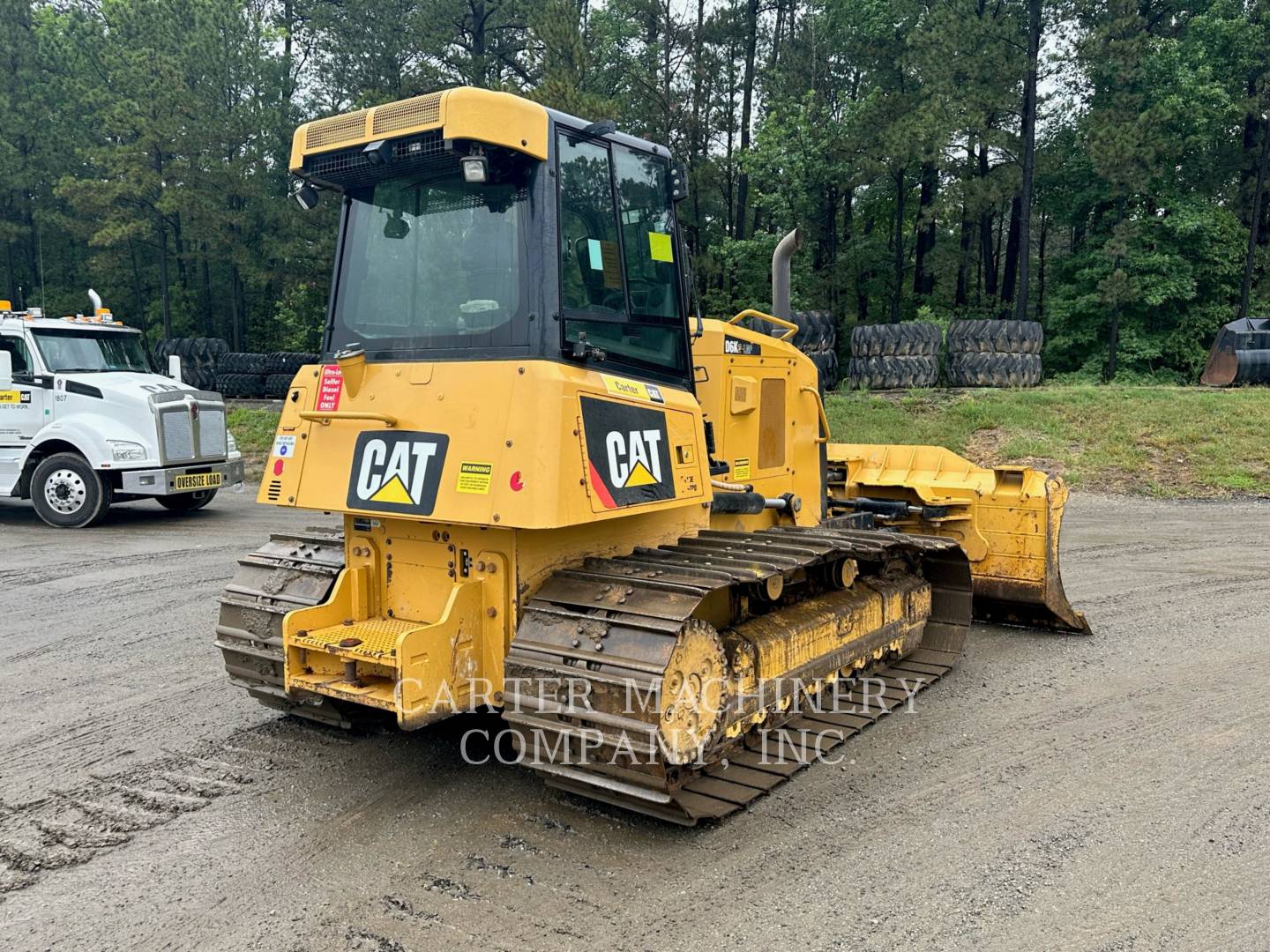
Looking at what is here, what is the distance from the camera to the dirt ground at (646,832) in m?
3.24

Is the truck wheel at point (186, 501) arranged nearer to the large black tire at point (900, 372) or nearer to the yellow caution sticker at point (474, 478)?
the yellow caution sticker at point (474, 478)

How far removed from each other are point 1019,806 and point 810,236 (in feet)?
81.9

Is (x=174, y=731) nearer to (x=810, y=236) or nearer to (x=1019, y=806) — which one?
(x=1019, y=806)

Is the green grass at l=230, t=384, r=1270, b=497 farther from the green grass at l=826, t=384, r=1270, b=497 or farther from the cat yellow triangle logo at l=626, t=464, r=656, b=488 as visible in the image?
the cat yellow triangle logo at l=626, t=464, r=656, b=488

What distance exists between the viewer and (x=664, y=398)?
4422mm

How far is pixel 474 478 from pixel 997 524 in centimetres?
464

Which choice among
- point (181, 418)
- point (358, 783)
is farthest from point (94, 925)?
point (181, 418)

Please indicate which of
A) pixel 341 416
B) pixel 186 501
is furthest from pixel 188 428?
pixel 341 416

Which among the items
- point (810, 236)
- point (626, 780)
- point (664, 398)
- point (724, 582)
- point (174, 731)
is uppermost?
point (810, 236)

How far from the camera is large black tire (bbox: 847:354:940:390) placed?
18734mm

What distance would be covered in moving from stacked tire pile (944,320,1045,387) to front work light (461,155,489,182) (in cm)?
1649

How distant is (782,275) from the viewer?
20.2 feet

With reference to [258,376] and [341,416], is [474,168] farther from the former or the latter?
[258,376]

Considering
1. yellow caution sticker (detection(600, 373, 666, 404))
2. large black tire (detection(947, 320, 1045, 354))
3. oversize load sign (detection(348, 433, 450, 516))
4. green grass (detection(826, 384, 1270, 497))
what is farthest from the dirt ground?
large black tire (detection(947, 320, 1045, 354))
